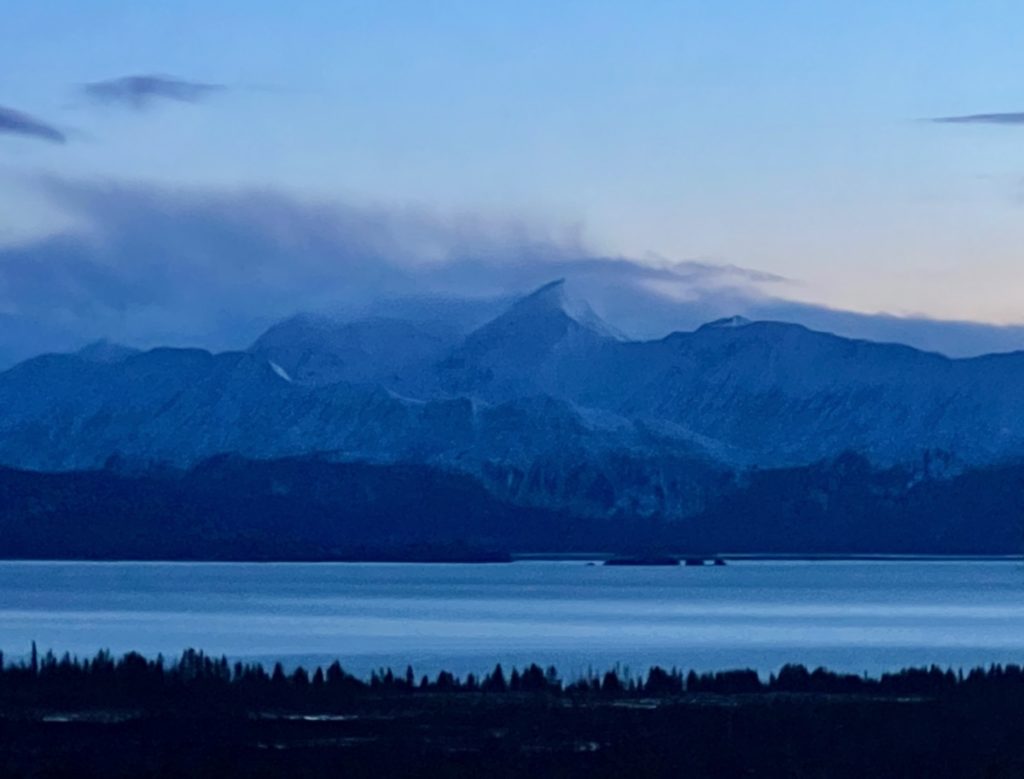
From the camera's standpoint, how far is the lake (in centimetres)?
9094

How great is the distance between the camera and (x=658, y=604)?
164 meters

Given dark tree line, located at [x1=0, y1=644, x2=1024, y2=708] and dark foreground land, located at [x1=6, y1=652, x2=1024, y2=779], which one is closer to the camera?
dark foreground land, located at [x1=6, y1=652, x2=1024, y2=779]

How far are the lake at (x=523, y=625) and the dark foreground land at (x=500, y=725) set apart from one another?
2039 cm

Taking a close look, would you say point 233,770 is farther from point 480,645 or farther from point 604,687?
point 480,645

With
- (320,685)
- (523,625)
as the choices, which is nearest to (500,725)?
(320,685)

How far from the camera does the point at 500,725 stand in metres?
51.3

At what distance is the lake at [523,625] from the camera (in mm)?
90938

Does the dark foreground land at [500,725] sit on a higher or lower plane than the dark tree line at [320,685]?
lower

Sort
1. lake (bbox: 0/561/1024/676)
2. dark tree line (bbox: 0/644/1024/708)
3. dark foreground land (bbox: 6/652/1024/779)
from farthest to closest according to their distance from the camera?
lake (bbox: 0/561/1024/676), dark tree line (bbox: 0/644/1024/708), dark foreground land (bbox: 6/652/1024/779)

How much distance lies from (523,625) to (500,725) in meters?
72.9

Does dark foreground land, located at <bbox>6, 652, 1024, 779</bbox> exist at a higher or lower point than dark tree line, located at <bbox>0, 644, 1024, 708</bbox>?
lower

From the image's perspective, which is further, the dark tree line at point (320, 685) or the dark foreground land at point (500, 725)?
the dark tree line at point (320, 685)

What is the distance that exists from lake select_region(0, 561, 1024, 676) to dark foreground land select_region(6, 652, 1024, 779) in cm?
2039

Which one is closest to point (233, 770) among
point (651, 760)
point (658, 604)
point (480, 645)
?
point (651, 760)
